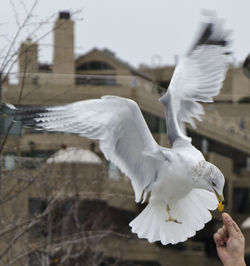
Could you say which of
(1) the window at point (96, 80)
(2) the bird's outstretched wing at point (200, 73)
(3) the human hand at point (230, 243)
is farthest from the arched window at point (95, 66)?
(3) the human hand at point (230, 243)

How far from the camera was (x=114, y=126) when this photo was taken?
30.0 ft

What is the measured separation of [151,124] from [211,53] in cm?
2032

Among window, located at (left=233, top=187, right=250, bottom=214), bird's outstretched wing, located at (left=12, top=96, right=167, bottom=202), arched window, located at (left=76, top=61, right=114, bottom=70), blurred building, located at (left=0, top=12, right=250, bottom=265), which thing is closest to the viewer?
bird's outstretched wing, located at (left=12, top=96, right=167, bottom=202)

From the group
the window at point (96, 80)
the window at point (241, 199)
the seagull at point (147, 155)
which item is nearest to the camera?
the seagull at point (147, 155)

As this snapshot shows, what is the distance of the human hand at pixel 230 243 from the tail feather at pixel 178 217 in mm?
3272

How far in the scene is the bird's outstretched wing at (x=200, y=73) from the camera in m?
10.1

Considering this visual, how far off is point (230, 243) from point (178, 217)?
3676 millimetres

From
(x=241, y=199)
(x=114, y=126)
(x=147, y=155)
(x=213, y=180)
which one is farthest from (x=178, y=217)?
(x=241, y=199)

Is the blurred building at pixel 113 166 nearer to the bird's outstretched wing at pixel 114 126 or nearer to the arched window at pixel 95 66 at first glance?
the arched window at pixel 95 66

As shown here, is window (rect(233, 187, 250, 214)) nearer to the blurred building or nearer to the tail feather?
the blurred building

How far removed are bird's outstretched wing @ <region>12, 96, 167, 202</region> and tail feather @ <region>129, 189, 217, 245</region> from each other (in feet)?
0.66

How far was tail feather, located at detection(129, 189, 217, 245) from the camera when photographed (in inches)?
354

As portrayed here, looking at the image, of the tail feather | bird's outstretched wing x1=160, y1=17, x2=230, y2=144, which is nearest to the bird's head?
the tail feather

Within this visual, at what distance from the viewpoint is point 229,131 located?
37.5m
